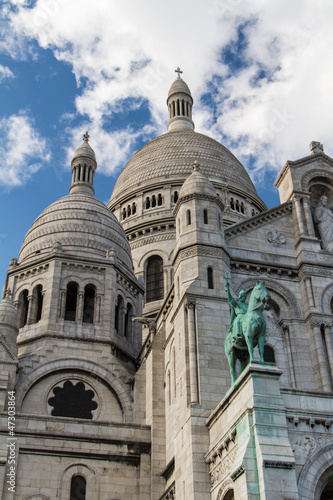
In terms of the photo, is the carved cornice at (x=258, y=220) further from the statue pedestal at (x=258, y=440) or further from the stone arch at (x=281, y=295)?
the statue pedestal at (x=258, y=440)

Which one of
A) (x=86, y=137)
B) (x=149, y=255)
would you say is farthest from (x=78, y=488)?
(x=86, y=137)

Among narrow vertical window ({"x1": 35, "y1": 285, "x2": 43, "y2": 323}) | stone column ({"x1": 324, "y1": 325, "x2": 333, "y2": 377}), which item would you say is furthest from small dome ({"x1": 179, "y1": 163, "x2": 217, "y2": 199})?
narrow vertical window ({"x1": 35, "y1": 285, "x2": 43, "y2": 323})

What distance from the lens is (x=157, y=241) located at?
47562mm

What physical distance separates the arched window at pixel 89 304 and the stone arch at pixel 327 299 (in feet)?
42.2

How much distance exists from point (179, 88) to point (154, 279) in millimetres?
27018

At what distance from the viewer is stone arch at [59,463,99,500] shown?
25.2 m

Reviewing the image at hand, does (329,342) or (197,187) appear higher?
(197,187)

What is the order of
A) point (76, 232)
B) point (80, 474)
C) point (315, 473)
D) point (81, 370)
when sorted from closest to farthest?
point (315, 473)
point (80, 474)
point (81, 370)
point (76, 232)

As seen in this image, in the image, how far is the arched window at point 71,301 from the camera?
3506cm

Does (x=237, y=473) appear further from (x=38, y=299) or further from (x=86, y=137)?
(x=86, y=137)

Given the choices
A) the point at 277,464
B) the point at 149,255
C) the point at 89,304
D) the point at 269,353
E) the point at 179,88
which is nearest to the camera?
the point at 277,464

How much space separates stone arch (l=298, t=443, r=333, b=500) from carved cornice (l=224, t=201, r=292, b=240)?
39.0ft

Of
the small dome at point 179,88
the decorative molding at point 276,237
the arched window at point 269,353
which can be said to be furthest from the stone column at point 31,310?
the small dome at point 179,88

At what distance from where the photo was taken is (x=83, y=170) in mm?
45094
